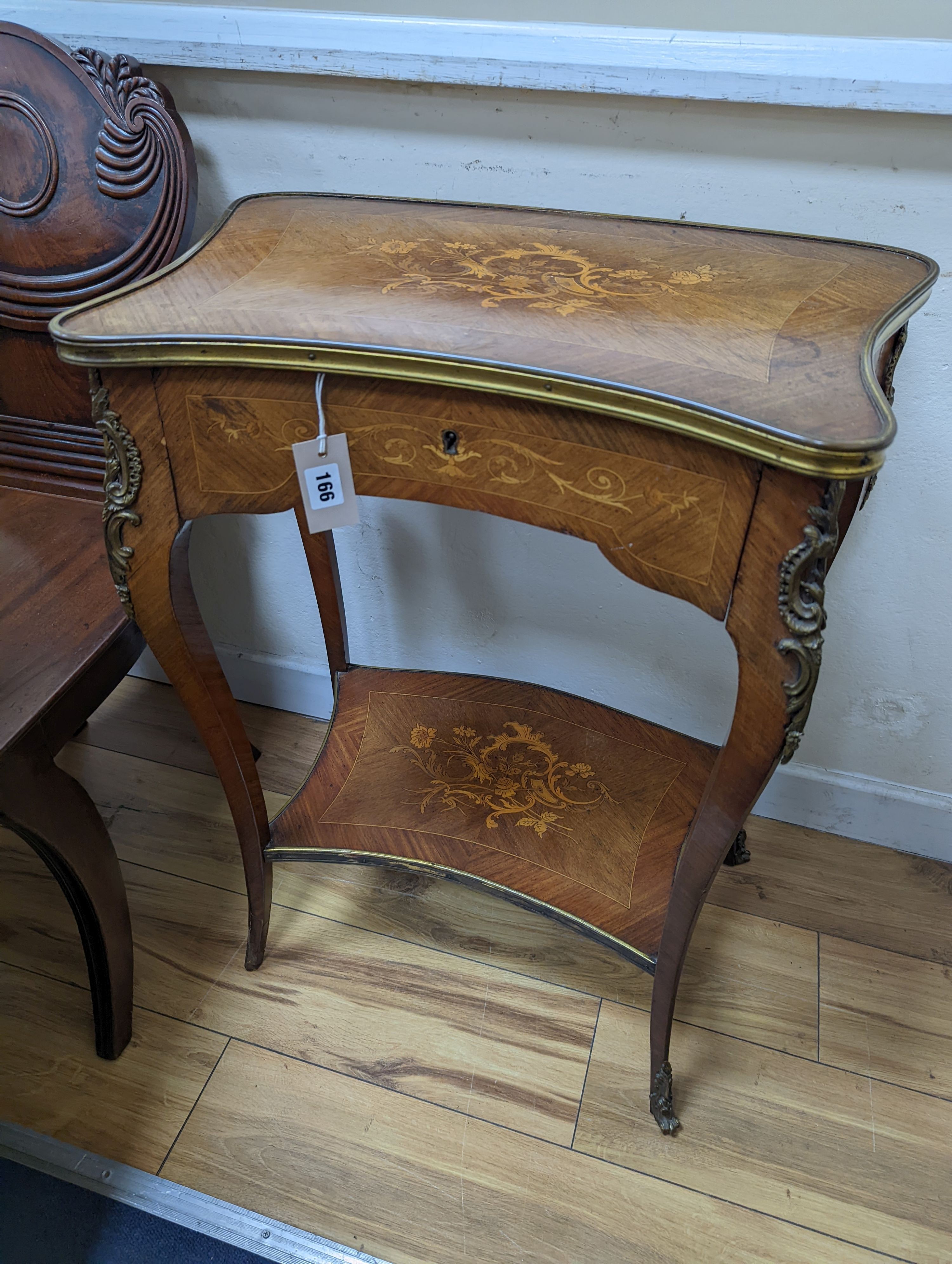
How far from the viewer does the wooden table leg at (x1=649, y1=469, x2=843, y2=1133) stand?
0.63m

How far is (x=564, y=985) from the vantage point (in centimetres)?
119

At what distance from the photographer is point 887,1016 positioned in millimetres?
1155

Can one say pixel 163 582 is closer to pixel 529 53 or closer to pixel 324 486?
pixel 324 486

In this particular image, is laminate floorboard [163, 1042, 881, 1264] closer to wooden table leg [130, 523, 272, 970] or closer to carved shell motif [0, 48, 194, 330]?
wooden table leg [130, 523, 272, 970]

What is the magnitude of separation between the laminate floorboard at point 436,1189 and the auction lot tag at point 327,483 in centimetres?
71

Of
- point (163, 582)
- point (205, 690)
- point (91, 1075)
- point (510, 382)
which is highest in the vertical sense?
point (510, 382)

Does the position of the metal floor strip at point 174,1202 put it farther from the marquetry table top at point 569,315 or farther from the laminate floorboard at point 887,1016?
the marquetry table top at point 569,315

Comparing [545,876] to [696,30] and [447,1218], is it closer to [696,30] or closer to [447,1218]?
[447,1218]

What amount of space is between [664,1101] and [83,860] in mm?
705

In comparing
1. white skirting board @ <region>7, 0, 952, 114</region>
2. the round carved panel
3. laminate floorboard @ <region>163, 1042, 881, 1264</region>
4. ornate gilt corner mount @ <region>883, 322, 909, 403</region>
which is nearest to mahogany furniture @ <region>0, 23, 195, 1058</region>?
the round carved panel

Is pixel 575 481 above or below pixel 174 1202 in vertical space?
above

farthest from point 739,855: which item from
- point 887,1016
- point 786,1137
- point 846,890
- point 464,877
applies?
point 464,877

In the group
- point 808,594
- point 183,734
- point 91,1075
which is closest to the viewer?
point 808,594

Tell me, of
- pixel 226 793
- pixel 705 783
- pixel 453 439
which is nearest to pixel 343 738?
pixel 226 793
